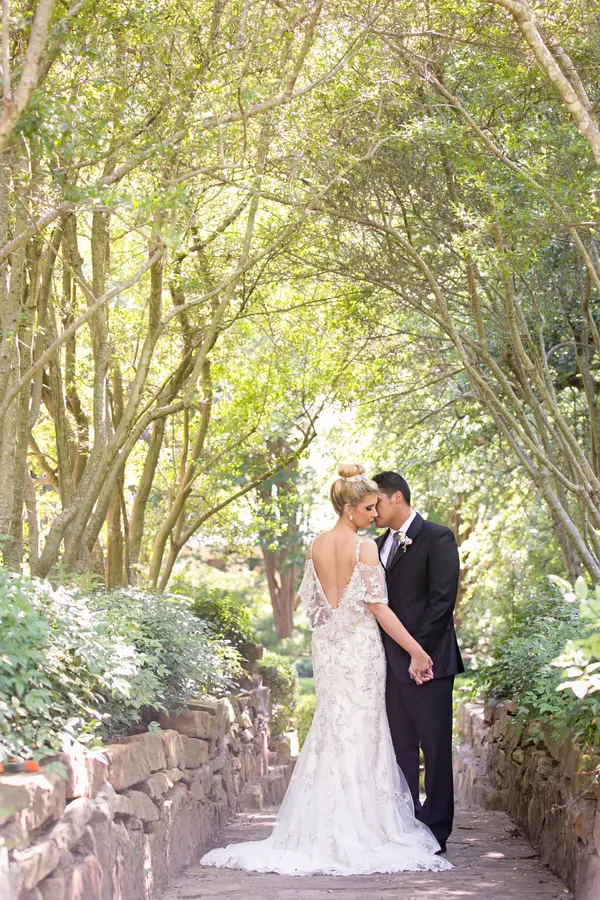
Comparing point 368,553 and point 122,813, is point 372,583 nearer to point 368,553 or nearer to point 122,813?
point 368,553

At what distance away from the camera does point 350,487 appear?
5594 millimetres

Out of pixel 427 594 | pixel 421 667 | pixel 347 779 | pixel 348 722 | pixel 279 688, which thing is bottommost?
pixel 347 779

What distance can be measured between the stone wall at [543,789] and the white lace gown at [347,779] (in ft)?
2.19

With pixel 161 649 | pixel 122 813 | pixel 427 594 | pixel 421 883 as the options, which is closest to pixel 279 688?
pixel 427 594

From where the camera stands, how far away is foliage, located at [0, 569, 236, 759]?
3414mm

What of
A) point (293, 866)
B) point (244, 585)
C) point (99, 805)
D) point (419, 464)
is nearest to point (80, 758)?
point (99, 805)

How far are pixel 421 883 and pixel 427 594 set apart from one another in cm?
176

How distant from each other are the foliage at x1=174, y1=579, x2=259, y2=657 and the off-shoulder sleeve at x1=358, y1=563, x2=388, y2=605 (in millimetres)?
3853

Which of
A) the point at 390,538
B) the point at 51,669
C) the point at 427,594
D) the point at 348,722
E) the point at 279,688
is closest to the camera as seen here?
the point at 51,669

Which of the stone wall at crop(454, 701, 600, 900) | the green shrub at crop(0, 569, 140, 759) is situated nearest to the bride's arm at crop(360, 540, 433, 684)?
the stone wall at crop(454, 701, 600, 900)

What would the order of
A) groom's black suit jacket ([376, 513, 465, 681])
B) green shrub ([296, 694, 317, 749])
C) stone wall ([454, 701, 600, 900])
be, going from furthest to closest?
1. green shrub ([296, 694, 317, 749])
2. groom's black suit jacket ([376, 513, 465, 681])
3. stone wall ([454, 701, 600, 900])

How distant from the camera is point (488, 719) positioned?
9.23 meters

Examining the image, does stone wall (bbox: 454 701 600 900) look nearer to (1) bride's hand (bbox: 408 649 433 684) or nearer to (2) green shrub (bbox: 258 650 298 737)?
(1) bride's hand (bbox: 408 649 433 684)

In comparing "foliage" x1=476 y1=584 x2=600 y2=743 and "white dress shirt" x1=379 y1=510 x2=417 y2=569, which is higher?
"white dress shirt" x1=379 y1=510 x2=417 y2=569
